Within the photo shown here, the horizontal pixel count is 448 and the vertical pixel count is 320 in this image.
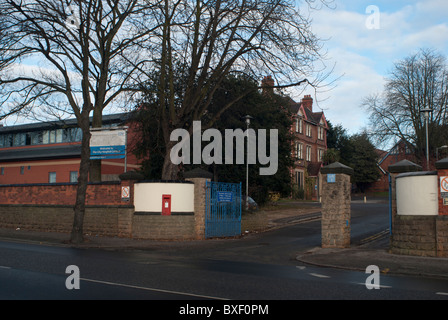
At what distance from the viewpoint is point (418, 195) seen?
47.9 feet

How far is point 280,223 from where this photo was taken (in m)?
27.5

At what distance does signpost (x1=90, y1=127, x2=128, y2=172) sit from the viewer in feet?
83.2

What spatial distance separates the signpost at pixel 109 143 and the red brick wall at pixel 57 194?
3295mm

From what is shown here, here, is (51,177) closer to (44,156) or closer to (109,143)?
(44,156)

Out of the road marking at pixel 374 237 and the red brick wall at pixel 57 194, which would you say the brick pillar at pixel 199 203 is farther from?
the road marking at pixel 374 237

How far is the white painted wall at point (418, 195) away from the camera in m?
14.3

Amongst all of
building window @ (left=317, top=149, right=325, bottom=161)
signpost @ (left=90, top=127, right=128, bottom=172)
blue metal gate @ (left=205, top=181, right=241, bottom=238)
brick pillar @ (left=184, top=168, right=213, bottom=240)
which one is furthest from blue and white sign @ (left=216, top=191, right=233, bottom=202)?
building window @ (left=317, top=149, right=325, bottom=161)

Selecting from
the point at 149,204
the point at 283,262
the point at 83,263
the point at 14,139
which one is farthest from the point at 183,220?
the point at 14,139

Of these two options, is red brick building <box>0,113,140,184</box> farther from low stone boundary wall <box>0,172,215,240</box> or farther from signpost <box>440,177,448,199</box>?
signpost <box>440,177,448,199</box>

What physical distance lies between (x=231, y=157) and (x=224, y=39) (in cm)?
935

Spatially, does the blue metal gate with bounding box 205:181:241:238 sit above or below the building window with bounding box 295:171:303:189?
below

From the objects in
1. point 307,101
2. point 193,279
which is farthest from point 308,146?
point 193,279

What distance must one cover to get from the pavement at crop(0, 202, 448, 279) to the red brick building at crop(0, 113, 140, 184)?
72.2ft

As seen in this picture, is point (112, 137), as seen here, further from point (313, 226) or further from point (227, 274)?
point (227, 274)
